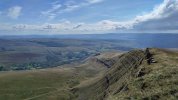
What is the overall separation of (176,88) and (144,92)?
6.06 meters

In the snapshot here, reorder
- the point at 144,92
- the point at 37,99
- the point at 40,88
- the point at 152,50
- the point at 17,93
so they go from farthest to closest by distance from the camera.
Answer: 1. the point at 40,88
2. the point at 17,93
3. the point at 37,99
4. the point at 152,50
5. the point at 144,92

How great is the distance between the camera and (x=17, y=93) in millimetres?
182875

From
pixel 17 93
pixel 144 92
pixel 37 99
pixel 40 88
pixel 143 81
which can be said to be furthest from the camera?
pixel 40 88

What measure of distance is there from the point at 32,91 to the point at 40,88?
34.6ft

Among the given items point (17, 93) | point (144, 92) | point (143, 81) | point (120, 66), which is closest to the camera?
→ point (144, 92)

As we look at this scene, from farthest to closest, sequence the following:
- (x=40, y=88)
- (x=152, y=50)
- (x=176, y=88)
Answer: (x=40, y=88) → (x=152, y=50) → (x=176, y=88)

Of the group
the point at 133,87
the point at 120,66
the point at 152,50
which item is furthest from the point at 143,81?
the point at 120,66

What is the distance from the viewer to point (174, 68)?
66250 millimetres

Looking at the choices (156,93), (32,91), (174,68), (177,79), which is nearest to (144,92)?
(156,93)

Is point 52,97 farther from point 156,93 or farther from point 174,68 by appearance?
point 156,93

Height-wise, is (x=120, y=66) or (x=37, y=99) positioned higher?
(x=120, y=66)

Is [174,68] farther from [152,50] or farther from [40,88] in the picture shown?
[40,88]

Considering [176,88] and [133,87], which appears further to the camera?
[133,87]

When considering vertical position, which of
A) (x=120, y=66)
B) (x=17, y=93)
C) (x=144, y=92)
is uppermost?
(x=144, y=92)
